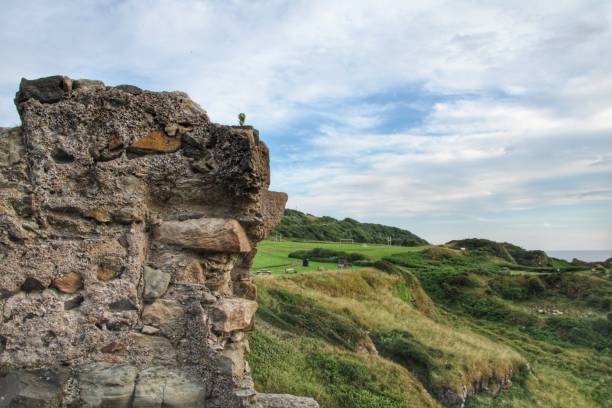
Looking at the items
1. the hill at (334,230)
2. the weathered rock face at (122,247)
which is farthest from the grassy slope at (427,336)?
the hill at (334,230)

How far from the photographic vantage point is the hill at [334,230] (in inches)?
1830

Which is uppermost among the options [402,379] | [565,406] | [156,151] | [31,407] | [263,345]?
[156,151]

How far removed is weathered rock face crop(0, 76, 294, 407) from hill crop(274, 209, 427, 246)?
123 feet

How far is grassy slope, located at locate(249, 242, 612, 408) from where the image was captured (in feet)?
27.1

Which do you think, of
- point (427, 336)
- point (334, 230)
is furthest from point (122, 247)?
point (334, 230)

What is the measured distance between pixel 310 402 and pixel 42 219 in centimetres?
340

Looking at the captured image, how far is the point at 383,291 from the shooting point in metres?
22.0

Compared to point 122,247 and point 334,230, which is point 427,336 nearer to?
point 122,247

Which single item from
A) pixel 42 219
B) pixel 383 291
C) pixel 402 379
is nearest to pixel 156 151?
pixel 42 219

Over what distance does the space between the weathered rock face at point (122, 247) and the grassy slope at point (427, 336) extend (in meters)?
4.06

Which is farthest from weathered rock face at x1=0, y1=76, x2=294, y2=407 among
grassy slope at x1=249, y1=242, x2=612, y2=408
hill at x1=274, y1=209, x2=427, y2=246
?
hill at x1=274, y1=209, x2=427, y2=246

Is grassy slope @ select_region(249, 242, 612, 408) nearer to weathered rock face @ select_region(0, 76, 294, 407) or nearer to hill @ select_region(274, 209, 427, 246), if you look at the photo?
weathered rock face @ select_region(0, 76, 294, 407)

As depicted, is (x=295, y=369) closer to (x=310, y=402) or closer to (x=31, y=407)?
(x=310, y=402)

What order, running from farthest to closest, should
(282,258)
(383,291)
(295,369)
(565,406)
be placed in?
(282,258) → (383,291) → (565,406) → (295,369)
